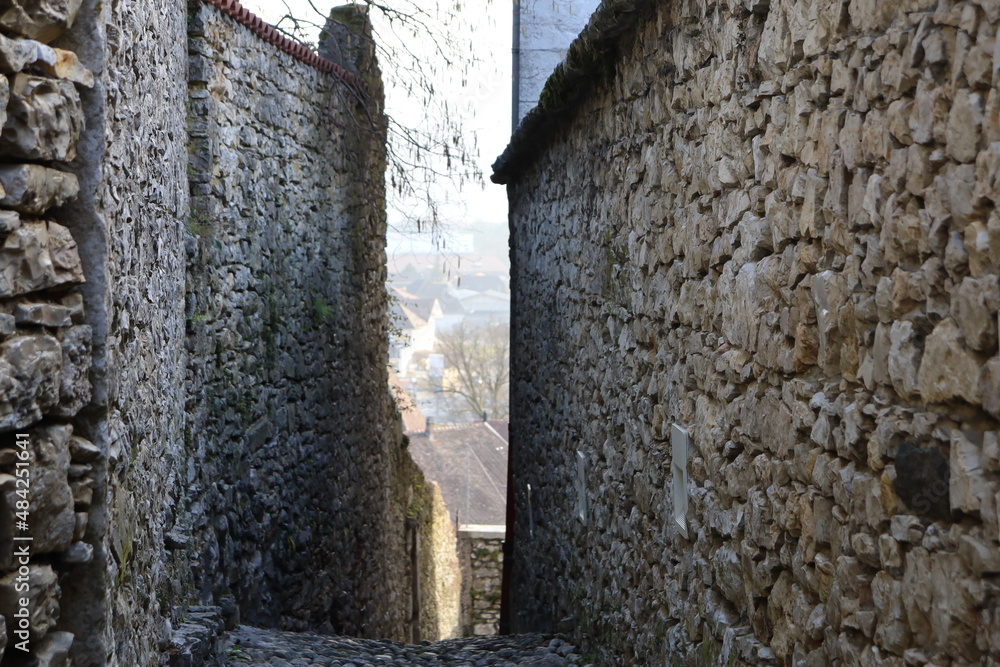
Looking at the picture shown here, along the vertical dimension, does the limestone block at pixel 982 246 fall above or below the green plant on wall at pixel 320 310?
above

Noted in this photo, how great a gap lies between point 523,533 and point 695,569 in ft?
14.0

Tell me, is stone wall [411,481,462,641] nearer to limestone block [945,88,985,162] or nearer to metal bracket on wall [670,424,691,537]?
metal bracket on wall [670,424,691,537]

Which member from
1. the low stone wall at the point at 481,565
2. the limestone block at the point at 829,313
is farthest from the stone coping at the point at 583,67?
the low stone wall at the point at 481,565

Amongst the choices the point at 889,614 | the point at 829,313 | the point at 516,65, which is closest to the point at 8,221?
the point at 829,313

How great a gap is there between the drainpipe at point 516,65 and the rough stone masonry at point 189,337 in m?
1.13

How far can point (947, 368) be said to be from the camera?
1517 mm

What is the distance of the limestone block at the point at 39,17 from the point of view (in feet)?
5.71

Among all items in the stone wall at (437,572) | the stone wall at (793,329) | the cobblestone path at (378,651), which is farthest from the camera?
the stone wall at (437,572)

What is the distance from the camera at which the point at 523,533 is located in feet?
23.4

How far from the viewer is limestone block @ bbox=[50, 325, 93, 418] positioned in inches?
76.1

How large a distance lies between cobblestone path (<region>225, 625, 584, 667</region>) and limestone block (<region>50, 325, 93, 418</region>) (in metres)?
2.61

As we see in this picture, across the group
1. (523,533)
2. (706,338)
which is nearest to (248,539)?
(523,533)

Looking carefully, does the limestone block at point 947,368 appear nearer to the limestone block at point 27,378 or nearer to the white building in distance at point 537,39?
the limestone block at point 27,378

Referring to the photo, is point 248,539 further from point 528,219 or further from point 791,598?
point 791,598
